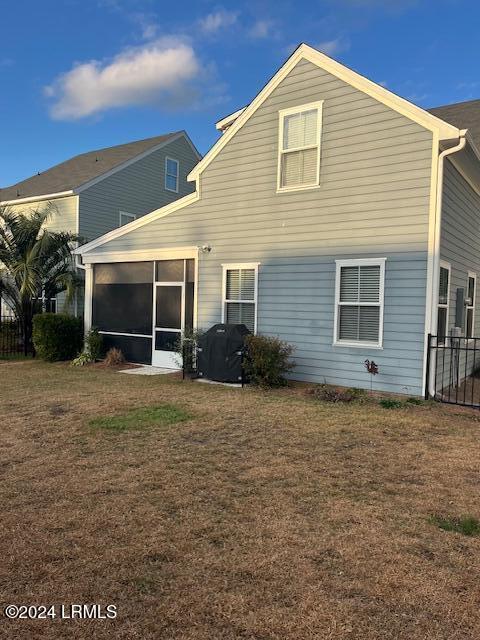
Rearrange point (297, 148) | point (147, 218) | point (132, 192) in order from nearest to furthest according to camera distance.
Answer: point (297, 148) → point (147, 218) → point (132, 192)

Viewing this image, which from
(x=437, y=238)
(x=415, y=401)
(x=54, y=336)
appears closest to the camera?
(x=415, y=401)

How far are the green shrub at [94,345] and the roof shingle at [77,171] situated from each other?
7.71m

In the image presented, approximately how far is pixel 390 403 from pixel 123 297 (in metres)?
7.26

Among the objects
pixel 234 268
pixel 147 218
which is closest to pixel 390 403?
pixel 234 268

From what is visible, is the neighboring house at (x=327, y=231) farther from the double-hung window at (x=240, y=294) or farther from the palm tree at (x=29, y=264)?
the palm tree at (x=29, y=264)

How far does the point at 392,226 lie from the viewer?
826cm

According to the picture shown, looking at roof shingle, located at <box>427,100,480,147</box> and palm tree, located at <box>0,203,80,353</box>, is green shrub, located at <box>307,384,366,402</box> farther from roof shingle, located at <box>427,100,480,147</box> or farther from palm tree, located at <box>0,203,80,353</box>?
palm tree, located at <box>0,203,80,353</box>

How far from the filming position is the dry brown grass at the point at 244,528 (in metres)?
2.48

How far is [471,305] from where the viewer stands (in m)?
10.7

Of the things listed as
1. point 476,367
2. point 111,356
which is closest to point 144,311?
point 111,356

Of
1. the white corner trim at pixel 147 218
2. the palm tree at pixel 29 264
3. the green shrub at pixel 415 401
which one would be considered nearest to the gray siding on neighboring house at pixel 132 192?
the palm tree at pixel 29 264

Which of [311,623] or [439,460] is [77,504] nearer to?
[311,623]

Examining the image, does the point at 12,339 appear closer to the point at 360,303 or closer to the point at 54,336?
the point at 54,336

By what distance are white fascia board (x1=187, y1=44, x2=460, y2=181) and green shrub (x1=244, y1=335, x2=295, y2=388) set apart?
4251 millimetres
